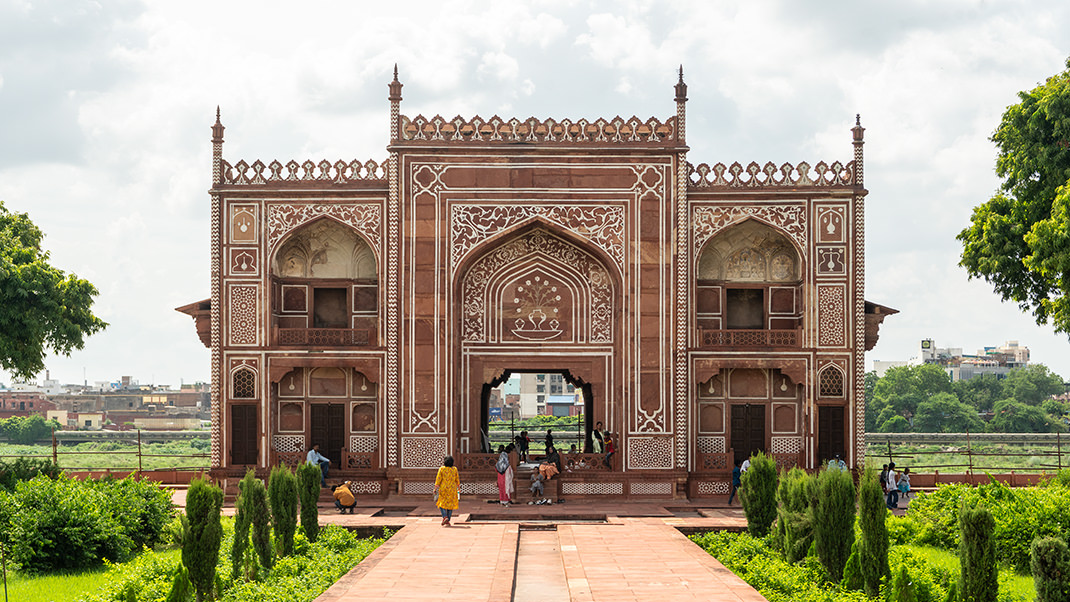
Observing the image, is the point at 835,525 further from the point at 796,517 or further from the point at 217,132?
the point at 217,132

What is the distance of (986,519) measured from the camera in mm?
8039

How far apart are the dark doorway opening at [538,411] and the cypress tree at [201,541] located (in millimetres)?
10462

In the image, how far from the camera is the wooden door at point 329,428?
19375 mm

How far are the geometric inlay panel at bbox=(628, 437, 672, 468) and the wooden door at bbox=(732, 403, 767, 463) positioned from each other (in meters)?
1.88

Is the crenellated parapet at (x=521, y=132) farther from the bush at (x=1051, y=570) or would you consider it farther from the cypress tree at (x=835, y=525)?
the bush at (x=1051, y=570)

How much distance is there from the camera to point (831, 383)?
1905 centimetres

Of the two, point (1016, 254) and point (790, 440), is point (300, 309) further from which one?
point (1016, 254)

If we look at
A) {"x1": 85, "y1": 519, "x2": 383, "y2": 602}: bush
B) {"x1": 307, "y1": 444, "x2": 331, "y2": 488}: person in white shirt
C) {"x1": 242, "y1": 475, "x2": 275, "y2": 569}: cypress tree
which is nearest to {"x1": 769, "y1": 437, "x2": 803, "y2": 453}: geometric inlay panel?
{"x1": 307, "y1": 444, "x2": 331, "y2": 488}: person in white shirt

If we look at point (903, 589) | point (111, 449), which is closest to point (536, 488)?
point (903, 589)

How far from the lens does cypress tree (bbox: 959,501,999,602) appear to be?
318 inches

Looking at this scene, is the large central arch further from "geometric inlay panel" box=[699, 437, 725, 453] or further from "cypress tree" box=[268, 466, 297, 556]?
"cypress tree" box=[268, 466, 297, 556]

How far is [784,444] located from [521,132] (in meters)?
8.26

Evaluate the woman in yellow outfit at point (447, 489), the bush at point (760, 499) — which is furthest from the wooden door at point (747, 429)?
the woman in yellow outfit at point (447, 489)

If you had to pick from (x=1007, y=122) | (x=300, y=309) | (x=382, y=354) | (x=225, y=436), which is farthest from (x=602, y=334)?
(x=1007, y=122)
